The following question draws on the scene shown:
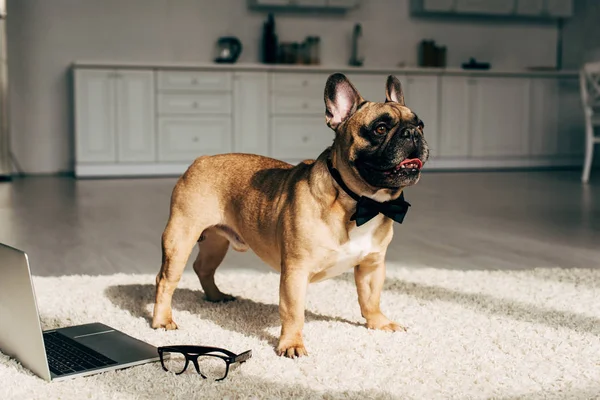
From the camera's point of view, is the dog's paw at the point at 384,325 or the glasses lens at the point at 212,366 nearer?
the glasses lens at the point at 212,366

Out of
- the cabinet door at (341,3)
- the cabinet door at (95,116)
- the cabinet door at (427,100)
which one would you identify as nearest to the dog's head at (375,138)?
the cabinet door at (95,116)

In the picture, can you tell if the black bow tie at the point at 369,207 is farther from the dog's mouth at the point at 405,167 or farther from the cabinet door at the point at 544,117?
the cabinet door at the point at 544,117

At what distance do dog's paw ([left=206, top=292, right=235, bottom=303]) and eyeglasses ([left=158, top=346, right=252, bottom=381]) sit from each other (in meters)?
0.51

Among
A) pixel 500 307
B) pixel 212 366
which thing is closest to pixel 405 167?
pixel 212 366

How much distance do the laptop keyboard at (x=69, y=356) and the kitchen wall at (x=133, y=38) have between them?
5.24 m

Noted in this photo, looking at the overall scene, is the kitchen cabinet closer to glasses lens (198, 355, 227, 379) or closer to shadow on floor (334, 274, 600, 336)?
shadow on floor (334, 274, 600, 336)

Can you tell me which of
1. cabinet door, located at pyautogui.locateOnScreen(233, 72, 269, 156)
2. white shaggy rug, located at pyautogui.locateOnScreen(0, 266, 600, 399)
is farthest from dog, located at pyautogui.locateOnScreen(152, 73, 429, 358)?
cabinet door, located at pyautogui.locateOnScreen(233, 72, 269, 156)

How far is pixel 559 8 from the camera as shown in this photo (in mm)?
7508

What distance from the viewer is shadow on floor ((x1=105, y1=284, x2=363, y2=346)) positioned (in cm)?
184

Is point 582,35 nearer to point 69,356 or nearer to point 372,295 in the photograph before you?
point 372,295

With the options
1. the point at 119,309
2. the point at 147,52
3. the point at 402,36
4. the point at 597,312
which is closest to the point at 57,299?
the point at 119,309

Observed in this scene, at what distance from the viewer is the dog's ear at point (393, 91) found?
1751 mm

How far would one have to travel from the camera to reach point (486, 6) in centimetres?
733

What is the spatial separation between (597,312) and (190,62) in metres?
5.14
